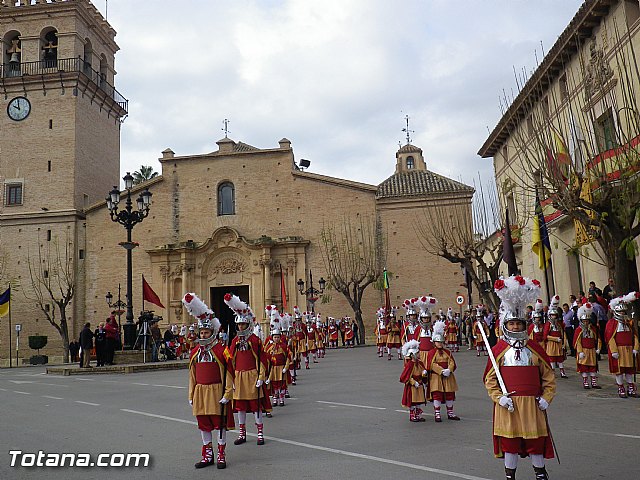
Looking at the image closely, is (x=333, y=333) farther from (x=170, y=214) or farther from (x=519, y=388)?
(x=519, y=388)

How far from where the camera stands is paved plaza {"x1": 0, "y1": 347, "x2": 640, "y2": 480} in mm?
6840

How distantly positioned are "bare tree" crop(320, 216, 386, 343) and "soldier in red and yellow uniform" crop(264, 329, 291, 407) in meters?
25.0

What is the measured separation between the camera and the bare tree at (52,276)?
39.7m

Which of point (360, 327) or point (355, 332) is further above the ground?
point (360, 327)

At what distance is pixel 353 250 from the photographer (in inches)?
1548

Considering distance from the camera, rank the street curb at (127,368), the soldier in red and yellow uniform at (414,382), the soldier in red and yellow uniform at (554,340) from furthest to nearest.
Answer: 1. the street curb at (127,368)
2. the soldier in red and yellow uniform at (554,340)
3. the soldier in red and yellow uniform at (414,382)

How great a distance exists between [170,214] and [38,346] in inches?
476

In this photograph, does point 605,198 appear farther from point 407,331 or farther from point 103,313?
point 103,313

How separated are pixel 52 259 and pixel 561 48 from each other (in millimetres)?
33784

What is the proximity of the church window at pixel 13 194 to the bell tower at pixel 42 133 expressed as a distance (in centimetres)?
6

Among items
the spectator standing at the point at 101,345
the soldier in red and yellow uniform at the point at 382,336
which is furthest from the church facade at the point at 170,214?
the spectator standing at the point at 101,345

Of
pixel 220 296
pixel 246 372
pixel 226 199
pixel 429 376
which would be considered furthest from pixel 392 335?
pixel 226 199

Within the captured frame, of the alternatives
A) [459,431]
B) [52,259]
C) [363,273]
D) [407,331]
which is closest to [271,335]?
[407,331]

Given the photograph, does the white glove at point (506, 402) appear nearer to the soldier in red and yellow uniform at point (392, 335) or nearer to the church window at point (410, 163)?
the soldier in red and yellow uniform at point (392, 335)
